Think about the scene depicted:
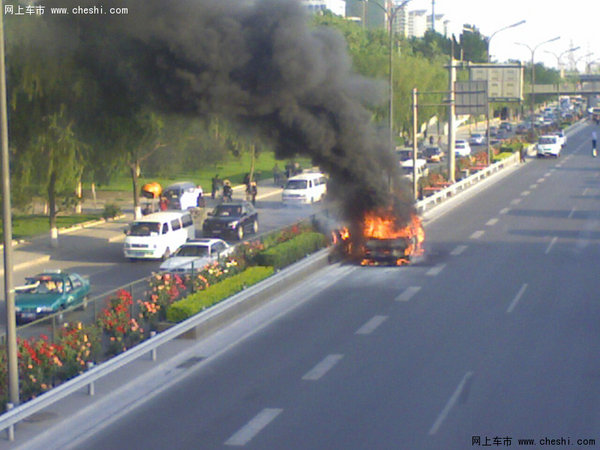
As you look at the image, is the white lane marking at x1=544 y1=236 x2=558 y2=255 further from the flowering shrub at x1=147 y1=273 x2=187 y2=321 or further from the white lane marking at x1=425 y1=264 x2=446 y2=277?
the flowering shrub at x1=147 y1=273 x2=187 y2=321

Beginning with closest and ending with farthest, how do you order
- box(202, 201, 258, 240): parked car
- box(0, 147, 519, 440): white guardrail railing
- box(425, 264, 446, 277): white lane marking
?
box(0, 147, 519, 440): white guardrail railing < box(425, 264, 446, 277): white lane marking < box(202, 201, 258, 240): parked car

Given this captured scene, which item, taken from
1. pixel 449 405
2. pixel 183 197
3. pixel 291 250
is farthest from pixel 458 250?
pixel 183 197

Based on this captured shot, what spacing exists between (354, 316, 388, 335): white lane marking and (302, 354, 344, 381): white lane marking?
1.93 meters

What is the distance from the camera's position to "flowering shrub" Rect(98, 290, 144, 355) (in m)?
14.9

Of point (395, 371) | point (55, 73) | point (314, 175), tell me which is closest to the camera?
point (395, 371)

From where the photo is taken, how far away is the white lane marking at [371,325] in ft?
56.3

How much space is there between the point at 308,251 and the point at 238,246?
2.35m

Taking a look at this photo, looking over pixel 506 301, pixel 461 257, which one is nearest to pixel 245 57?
pixel 506 301

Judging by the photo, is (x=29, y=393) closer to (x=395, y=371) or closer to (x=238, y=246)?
(x=395, y=371)

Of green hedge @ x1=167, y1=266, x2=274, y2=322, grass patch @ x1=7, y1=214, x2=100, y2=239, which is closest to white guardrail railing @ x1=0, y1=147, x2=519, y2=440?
green hedge @ x1=167, y1=266, x2=274, y2=322

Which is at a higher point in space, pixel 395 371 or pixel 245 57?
pixel 245 57

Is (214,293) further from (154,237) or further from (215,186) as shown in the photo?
(215,186)

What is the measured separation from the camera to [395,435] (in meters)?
11.2

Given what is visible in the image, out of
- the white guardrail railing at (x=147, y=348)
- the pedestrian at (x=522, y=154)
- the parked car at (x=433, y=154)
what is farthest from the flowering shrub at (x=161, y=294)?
the parked car at (x=433, y=154)
